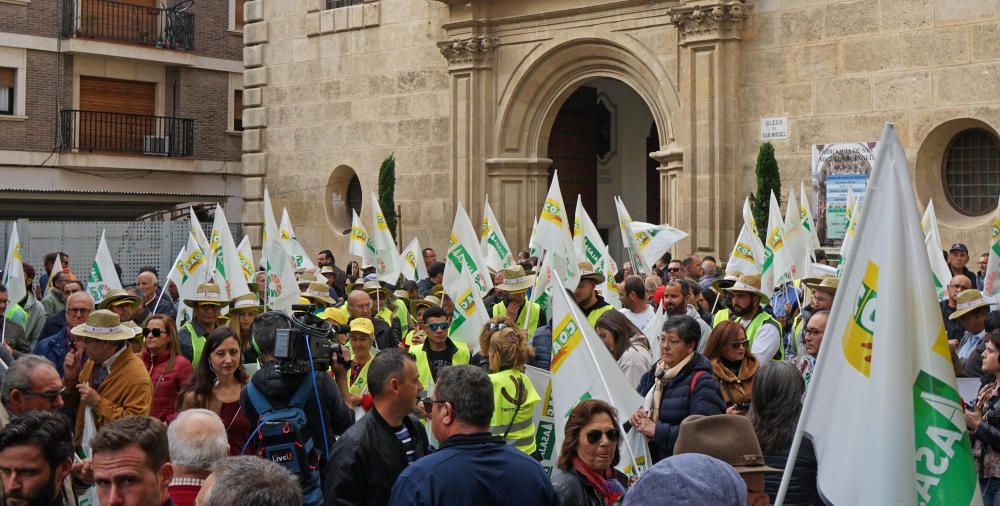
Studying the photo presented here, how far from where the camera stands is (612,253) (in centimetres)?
2281

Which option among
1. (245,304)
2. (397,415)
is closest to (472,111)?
(245,304)

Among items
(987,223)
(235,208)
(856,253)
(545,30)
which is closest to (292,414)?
(856,253)

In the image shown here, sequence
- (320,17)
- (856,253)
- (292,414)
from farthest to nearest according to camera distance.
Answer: (320,17)
(292,414)
(856,253)

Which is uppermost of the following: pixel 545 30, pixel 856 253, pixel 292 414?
pixel 545 30

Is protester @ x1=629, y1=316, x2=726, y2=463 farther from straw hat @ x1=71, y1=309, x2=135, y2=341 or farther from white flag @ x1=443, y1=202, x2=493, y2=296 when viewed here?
white flag @ x1=443, y1=202, x2=493, y2=296

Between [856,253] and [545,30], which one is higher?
[545,30]

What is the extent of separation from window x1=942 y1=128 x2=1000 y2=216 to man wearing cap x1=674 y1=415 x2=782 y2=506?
1256 cm

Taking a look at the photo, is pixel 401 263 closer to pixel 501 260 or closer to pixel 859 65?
pixel 501 260

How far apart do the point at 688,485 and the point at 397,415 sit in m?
2.30

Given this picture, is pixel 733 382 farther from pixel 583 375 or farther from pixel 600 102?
pixel 600 102

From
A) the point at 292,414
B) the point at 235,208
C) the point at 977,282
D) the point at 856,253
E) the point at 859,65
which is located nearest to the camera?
the point at 856,253

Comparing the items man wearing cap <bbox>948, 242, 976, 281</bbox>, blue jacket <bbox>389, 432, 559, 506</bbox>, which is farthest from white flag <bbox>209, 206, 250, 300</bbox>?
man wearing cap <bbox>948, 242, 976, 281</bbox>

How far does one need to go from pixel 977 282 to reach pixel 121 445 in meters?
11.4

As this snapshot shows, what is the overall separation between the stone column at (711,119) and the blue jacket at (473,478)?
1320cm
